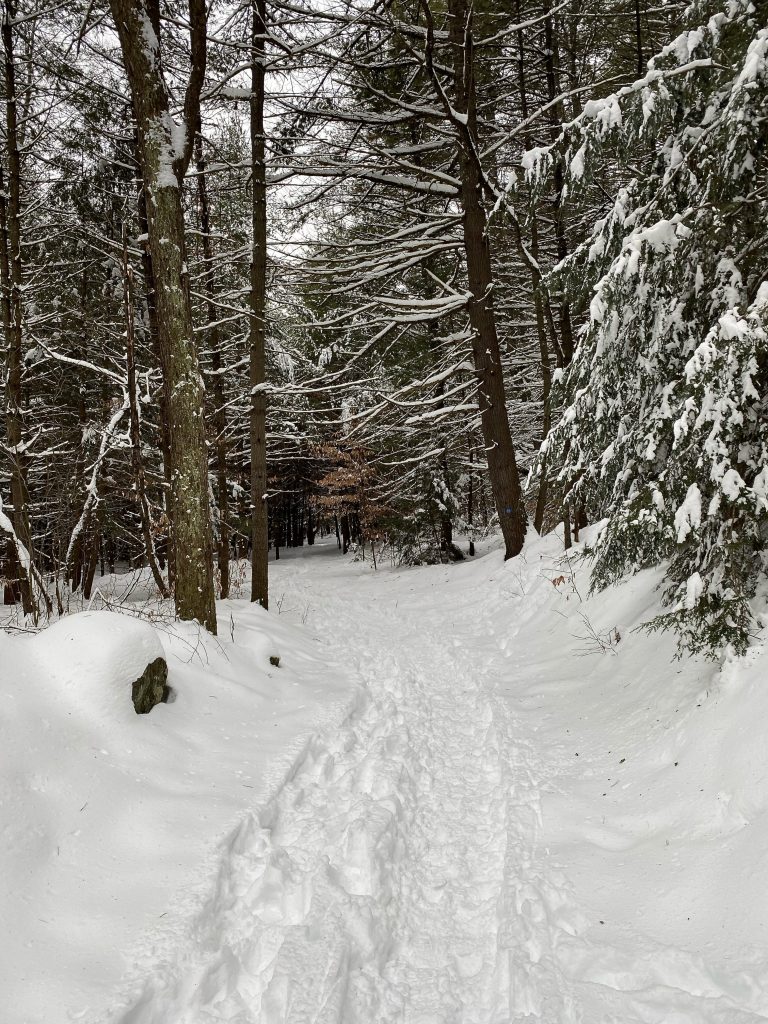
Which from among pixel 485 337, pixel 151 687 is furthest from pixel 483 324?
pixel 151 687

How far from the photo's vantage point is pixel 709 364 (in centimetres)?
324

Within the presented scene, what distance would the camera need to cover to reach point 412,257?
9.88 meters

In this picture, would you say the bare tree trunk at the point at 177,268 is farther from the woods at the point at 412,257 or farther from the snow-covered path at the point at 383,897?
the snow-covered path at the point at 383,897

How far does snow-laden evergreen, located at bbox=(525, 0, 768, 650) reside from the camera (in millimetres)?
3289

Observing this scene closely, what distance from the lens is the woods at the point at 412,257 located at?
3.70m

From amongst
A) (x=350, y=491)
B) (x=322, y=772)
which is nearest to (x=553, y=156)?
(x=322, y=772)

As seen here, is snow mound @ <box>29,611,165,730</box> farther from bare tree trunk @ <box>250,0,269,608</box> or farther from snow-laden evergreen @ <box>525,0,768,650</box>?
bare tree trunk @ <box>250,0,269,608</box>

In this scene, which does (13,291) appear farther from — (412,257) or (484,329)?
(484,329)

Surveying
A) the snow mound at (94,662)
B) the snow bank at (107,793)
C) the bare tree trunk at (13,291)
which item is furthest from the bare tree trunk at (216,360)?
the snow mound at (94,662)

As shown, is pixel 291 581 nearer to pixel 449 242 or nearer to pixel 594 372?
pixel 449 242

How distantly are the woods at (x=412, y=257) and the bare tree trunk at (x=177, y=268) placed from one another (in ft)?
0.08

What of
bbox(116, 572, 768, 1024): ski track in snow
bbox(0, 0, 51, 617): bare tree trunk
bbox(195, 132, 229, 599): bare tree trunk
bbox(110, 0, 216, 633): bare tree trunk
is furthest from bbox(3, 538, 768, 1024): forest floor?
bbox(195, 132, 229, 599): bare tree trunk

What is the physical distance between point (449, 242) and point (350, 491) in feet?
39.2

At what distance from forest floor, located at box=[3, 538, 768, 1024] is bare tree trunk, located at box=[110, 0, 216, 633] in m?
1.17
